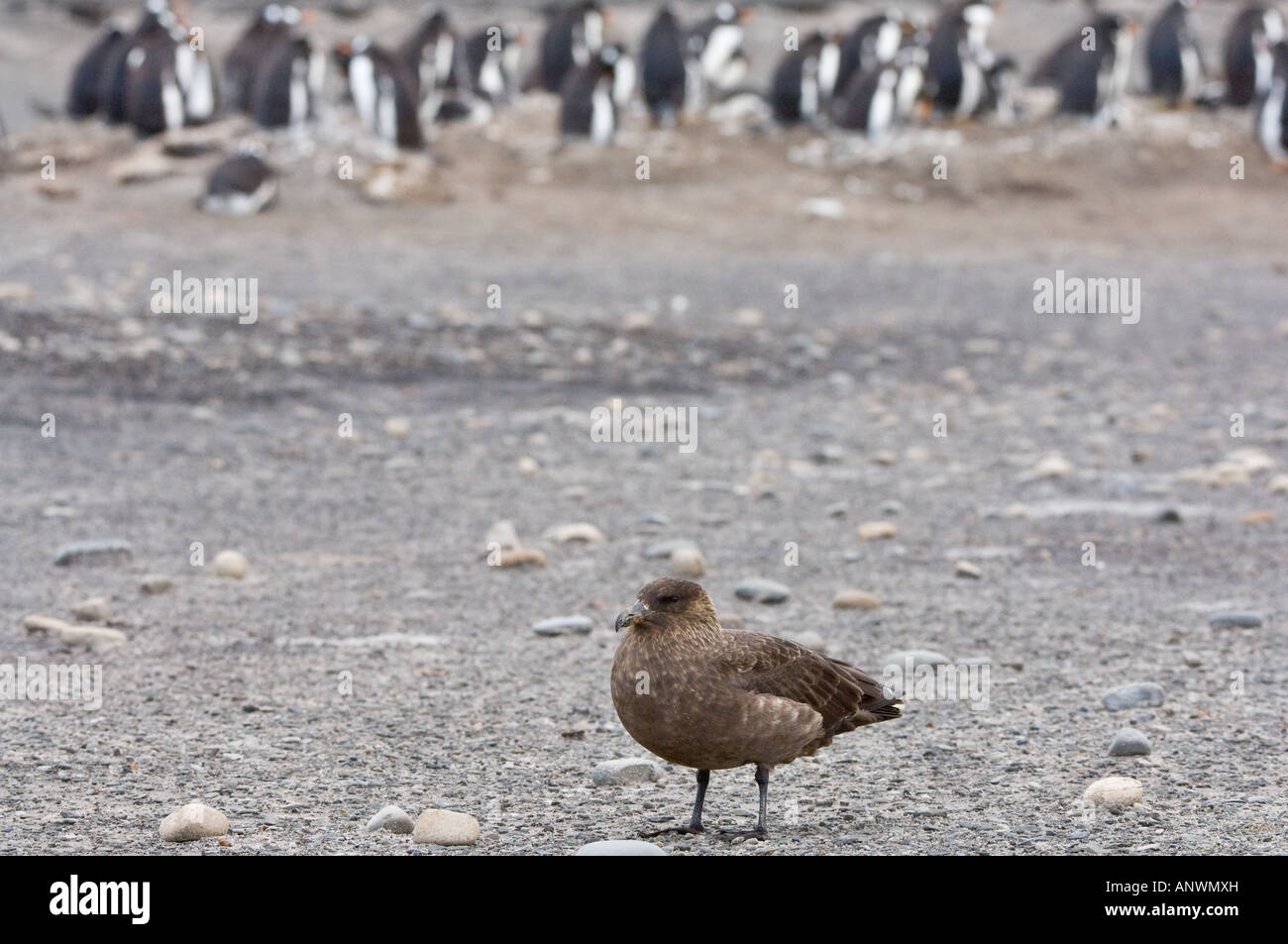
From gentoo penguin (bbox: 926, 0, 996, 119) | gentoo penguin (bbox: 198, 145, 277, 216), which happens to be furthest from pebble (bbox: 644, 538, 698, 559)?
gentoo penguin (bbox: 926, 0, 996, 119)

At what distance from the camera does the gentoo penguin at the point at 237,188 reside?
13.6m

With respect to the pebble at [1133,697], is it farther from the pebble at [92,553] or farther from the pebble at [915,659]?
the pebble at [92,553]

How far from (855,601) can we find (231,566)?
7.13ft

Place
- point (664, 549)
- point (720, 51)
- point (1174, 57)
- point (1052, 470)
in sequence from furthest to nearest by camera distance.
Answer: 1. point (720, 51)
2. point (1174, 57)
3. point (1052, 470)
4. point (664, 549)

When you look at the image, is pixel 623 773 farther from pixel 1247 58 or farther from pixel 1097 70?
pixel 1247 58

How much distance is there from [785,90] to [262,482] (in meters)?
11.3

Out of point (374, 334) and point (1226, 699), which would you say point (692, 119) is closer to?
point (374, 334)

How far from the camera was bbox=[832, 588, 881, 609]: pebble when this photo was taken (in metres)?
5.41

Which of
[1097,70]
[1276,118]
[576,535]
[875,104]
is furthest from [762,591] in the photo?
[1097,70]

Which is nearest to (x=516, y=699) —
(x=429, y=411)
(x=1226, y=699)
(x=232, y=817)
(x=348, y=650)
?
(x=348, y=650)

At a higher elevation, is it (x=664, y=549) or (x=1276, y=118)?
(x=1276, y=118)

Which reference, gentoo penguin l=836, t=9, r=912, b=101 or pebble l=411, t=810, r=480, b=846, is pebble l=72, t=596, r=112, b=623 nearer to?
pebble l=411, t=810, r=480, b=846

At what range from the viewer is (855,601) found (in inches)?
213

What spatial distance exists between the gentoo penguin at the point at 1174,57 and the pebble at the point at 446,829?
1750 cm
